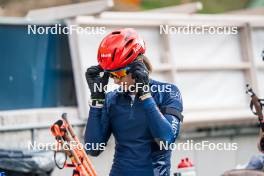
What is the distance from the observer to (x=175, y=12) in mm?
10086

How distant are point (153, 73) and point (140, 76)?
15.8 ft

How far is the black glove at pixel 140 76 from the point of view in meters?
4.20

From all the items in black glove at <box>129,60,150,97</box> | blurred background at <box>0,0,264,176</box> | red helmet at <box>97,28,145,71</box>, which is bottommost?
black glove at <box>129,60,150,97</box>

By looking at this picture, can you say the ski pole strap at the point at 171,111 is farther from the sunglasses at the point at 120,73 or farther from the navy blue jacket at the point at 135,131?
the sunglasses at the point at 120,73

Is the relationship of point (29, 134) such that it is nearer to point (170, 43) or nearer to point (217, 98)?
point (170, 43)

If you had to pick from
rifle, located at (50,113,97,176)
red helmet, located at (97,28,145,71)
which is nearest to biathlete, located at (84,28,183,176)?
red helmet, located at (97,28,145,71)

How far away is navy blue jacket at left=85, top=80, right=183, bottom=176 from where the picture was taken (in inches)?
172

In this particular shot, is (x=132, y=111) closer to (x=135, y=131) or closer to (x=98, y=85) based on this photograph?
(x=135, y=131)

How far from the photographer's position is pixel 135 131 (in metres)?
4.41

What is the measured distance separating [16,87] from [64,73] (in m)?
0.57

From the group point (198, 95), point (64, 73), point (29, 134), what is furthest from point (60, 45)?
point (198, 95)

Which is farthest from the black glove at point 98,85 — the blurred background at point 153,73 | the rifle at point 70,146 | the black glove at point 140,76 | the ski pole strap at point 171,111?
the blurred background at point 153,73

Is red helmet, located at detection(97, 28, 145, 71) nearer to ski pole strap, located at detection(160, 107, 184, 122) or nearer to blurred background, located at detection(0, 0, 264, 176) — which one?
ski pole strap, located at detection(160, 107, 184, 122)

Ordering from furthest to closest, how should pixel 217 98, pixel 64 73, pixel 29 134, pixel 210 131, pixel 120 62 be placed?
pixel 217 98, pixel 210 131, pixel 64 73, pixel 29 134, pixel 120 62
